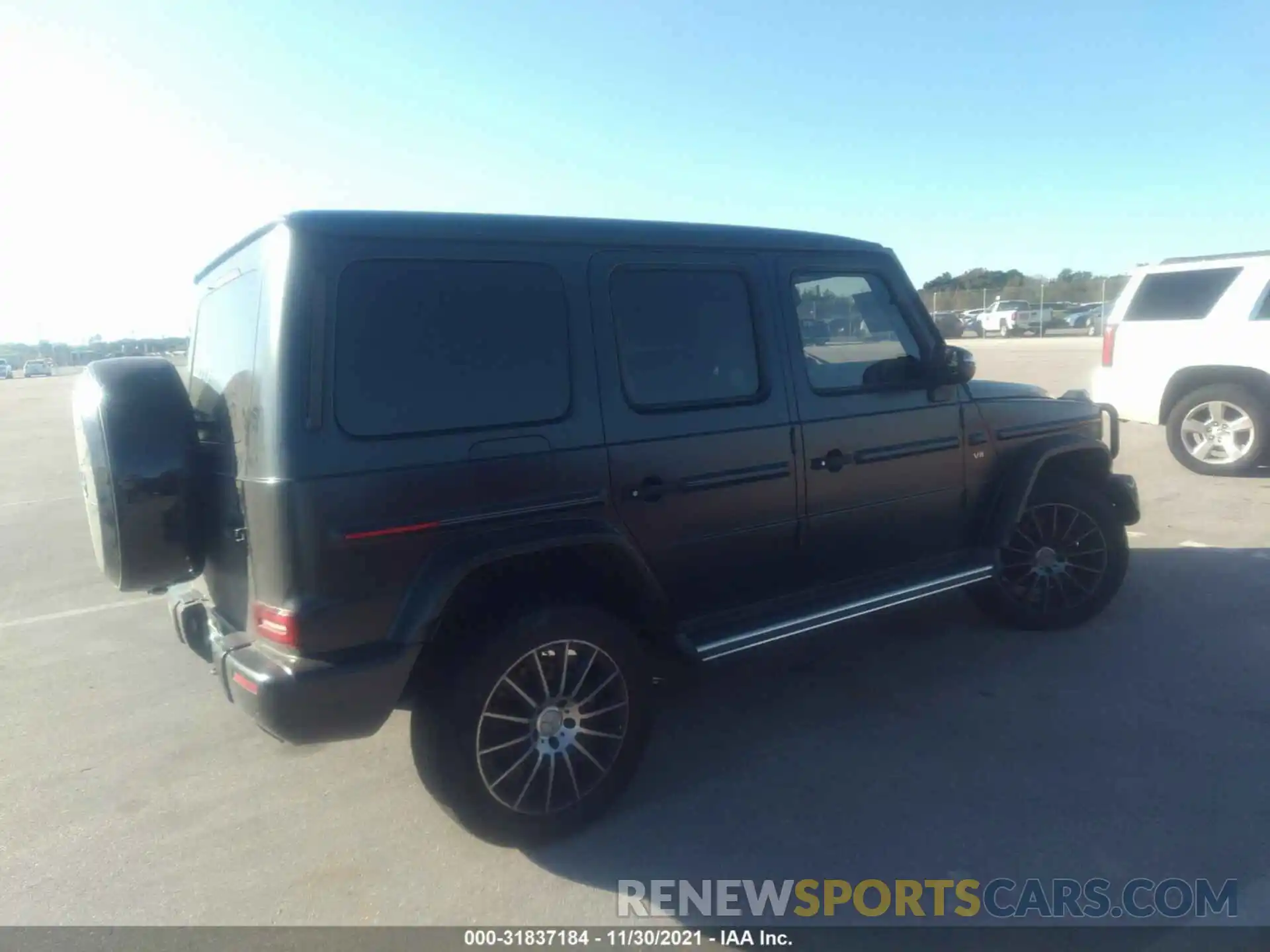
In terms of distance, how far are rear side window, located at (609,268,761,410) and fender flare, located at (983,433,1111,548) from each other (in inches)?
66.5

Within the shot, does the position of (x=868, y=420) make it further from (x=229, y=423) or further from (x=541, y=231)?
(x=229, y=423)

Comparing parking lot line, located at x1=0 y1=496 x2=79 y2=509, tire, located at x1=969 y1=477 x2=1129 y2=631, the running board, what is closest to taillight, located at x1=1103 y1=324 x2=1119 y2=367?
tire, located at x1=969 y1=477 x2=1129 y2=631

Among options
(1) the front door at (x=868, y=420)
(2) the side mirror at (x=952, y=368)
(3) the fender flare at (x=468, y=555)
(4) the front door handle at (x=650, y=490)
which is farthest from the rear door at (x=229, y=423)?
(2) the side mirror at (x=952, y=368)

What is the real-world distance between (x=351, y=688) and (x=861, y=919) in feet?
5.78

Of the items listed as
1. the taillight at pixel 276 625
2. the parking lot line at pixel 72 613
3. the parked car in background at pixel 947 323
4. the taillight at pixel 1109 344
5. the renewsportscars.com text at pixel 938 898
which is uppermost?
the parked car in background at pixel 947 323

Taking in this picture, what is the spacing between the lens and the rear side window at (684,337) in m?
3.52

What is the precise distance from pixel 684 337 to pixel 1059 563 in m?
2.79

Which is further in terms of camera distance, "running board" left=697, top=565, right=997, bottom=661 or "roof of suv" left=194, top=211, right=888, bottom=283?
"running board" left=697, top=565, right=997, bottom=661

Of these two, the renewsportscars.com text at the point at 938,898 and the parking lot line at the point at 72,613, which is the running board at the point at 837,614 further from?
the parking lot line at the point at 72,613

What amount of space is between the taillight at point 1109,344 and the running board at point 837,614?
6112mm

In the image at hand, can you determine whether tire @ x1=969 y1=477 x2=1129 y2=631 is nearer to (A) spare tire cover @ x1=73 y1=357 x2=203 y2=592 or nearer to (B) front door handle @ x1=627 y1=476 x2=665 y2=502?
(B) front door handle @ x1=627 y1=476 x2=665 y2=502

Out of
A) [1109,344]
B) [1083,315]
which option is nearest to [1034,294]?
[1083,315]

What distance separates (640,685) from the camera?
3.39 metres

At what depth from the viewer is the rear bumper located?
2.77 meters
